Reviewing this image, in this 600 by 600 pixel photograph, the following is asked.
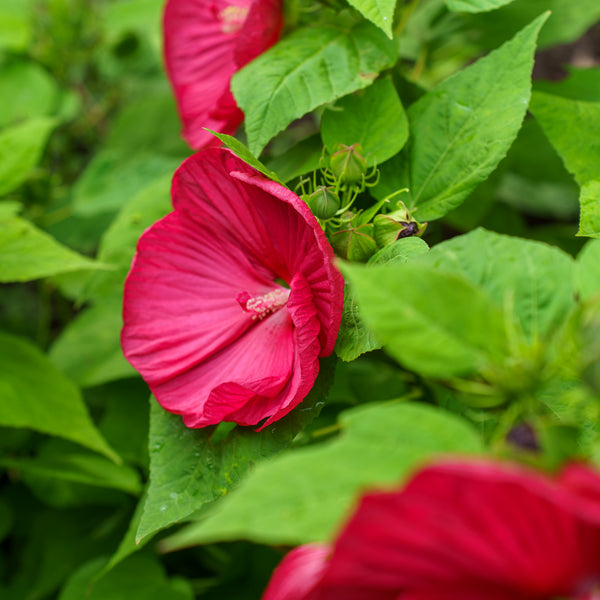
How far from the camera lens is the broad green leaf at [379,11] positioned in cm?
71

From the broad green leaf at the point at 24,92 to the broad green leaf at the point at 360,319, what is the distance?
1119 millimetres

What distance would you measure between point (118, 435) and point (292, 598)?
0.73m

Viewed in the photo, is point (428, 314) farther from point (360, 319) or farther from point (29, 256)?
point (29, 256)

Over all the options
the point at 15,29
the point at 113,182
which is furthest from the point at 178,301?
the point at 15,29

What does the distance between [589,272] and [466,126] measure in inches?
13.6

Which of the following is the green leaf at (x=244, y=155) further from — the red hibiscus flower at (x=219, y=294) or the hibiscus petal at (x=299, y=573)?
the hibiscus petal at (x=299, y=573)

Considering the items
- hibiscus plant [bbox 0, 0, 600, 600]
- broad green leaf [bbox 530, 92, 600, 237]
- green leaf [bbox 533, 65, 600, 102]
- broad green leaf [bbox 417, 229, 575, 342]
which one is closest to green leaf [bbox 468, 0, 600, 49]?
hibiscus plant [bbox 0, 0, 600, 600]

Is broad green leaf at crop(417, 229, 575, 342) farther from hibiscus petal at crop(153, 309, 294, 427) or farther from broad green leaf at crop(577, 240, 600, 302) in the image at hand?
hibiscus petal at crop(153, 309, 294, 427)

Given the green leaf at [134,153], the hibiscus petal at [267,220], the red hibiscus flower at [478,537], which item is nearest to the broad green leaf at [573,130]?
the hibiscus petal at [267,220]

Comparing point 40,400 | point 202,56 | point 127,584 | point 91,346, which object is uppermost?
point 202,56

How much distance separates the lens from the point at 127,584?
100cm

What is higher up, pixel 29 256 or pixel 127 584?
pixel 29 256

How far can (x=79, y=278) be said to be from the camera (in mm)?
1343

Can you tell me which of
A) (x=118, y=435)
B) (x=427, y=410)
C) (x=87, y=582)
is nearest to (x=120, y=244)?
(x=118, y=435)
